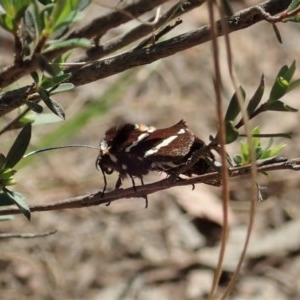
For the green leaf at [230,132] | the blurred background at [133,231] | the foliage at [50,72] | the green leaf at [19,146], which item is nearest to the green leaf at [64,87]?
the foliage at [50,72]

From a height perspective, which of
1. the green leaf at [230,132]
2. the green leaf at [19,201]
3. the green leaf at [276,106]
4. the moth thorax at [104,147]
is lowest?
the moth thorax at [104,147]

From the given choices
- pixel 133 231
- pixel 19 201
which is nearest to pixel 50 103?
pixel 19 201

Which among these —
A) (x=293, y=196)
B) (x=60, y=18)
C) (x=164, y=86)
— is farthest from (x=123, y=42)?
(x=164, y=86)

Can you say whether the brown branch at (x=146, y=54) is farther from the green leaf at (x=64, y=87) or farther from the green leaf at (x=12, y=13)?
the green leaf at (x=12, y=13)

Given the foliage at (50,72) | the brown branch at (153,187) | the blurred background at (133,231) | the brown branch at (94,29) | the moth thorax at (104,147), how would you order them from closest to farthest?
the foliage at (50,72) < the brown branch at (94,29) < the brown branch at (153,187) < the moth thorax at (104,147) < the blurred background at (133,231)

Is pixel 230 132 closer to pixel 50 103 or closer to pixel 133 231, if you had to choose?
pixel 50 103
